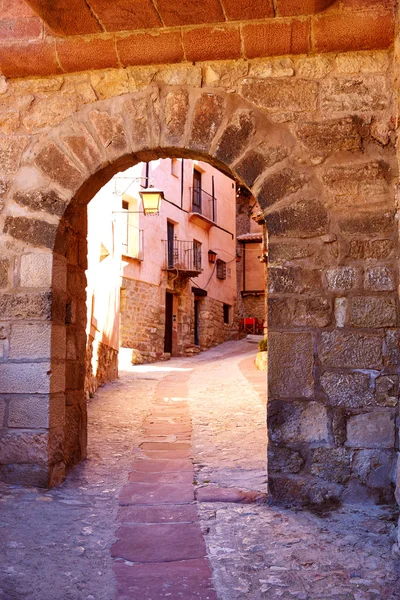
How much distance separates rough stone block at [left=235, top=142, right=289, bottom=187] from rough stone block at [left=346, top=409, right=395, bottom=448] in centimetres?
139

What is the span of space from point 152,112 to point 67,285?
122 centimetres

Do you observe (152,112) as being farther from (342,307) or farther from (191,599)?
(191,599)

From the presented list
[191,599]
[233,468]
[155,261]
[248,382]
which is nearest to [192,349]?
[155,261]

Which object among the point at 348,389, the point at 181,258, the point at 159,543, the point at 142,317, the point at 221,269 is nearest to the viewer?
the point at 159,543

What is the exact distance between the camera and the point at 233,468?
4.02 m

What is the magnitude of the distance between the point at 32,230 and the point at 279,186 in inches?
57.4

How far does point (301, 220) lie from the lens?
11.0 feet

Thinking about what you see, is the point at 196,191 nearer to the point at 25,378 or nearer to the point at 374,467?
the point at 25,378

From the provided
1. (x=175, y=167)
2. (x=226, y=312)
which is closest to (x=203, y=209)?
(x=175, y=167)

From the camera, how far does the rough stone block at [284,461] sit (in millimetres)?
3240

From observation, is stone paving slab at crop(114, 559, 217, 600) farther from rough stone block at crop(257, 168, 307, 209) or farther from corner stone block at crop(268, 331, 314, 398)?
rough stone block at crop(257, 168, 307, 209)

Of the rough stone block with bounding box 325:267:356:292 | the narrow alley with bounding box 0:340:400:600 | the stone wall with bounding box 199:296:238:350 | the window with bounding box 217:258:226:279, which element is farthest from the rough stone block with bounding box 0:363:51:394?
the window with bounding box 217:258:226:279

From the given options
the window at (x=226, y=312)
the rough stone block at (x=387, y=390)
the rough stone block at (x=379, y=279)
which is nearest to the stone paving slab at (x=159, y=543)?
the rough stone block at (x=387, y=390)

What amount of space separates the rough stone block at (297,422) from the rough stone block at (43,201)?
1.65 metres
